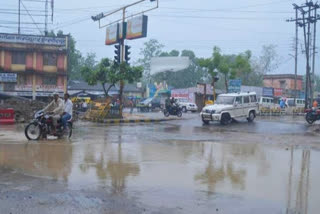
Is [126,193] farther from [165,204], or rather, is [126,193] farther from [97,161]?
[97,161]

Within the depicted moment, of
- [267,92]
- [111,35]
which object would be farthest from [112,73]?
[267,92]

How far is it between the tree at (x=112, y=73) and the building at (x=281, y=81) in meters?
46.6

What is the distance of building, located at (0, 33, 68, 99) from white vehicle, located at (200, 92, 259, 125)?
2346cm

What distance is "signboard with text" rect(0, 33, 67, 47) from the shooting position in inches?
1548

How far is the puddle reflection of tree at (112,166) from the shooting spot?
22.0 ft

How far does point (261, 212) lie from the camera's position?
514cm

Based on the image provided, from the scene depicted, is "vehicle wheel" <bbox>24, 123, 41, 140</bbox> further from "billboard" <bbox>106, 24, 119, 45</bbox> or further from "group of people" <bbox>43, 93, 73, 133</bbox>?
"billboard" <bbox>106, 24, 119, 45</bbox>

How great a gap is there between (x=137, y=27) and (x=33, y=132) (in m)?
18.8

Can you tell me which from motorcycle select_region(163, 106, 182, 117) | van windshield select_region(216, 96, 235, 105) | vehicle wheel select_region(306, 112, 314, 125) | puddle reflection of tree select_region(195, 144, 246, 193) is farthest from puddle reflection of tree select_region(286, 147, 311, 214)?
motorcycle select_region(163, 106, 182, 117)

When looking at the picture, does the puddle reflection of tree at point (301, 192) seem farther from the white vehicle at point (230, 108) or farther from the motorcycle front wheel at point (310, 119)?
the motorcycle front wheel at point (310, 119)

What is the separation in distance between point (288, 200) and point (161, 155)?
453 cm

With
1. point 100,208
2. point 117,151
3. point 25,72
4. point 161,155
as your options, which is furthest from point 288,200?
point 25,72

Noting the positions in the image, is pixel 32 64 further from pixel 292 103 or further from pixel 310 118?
pixel 292 103

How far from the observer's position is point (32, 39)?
39.8 m
